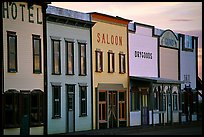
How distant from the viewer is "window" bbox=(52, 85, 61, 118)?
113 ft

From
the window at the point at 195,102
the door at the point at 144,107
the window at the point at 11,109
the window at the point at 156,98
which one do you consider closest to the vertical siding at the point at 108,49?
the door at the point at 144,107

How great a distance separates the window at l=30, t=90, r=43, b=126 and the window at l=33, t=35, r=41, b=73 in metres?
Answer: 1.36

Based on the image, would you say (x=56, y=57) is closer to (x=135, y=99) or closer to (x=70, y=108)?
(x=70, y=108)

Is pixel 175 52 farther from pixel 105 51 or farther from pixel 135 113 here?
pixel 105 51

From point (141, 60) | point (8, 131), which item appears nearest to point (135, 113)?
point (141, 60)

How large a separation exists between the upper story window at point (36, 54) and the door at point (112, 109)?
356 inches

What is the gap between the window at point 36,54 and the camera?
32656mm

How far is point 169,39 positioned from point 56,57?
1967cm

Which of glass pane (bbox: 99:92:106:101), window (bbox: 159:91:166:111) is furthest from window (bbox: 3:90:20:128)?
window (bbox: 159:91:166:111)

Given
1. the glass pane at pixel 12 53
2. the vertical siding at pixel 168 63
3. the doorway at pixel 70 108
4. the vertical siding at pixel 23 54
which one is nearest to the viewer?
the vertical siding at pixel 23 54

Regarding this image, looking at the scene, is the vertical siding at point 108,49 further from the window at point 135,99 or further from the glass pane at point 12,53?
the glass pane at point 12,53

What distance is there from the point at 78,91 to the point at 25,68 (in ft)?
20.3

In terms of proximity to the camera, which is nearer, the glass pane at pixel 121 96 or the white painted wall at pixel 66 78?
the white painted wall at pixel 66 78

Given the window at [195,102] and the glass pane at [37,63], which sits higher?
the glass pane at [37,63]
